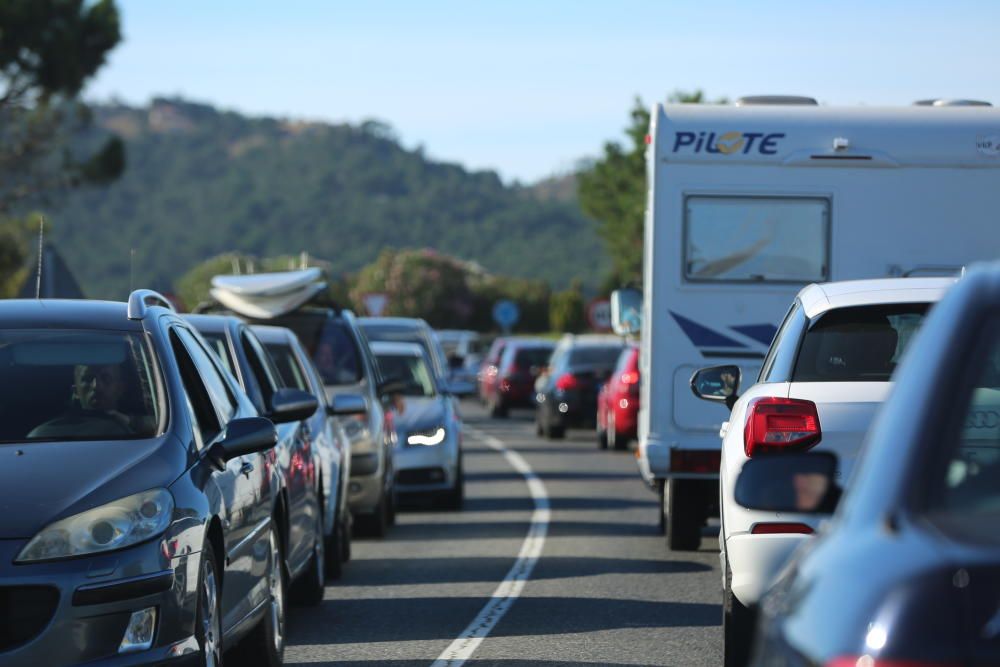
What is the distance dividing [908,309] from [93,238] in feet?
601

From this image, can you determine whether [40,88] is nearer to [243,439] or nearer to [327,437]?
[327,437]

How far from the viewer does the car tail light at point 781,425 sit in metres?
7.61

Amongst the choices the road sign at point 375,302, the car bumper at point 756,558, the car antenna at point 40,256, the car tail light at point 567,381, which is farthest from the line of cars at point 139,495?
the road sign at point 375,302

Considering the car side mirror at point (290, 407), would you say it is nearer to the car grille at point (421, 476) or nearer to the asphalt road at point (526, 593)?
the asphalt road at point (526, 593)

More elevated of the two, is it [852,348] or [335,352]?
[852,348]

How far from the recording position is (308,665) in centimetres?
871

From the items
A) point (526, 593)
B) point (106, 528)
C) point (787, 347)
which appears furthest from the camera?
point (526, 593)

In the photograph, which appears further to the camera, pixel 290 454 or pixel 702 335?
pixel 702 335

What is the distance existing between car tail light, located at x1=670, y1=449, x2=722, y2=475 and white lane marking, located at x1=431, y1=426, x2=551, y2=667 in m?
1.19

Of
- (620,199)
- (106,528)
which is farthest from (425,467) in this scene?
(620,199)

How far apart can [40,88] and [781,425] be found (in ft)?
110

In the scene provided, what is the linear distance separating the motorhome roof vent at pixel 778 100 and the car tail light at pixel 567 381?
1764cm

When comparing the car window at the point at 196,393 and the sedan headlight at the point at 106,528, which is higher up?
the car window at the point at 196,393

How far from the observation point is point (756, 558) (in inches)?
298
